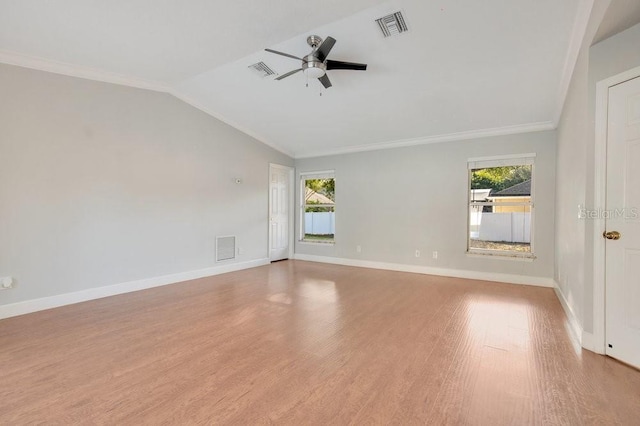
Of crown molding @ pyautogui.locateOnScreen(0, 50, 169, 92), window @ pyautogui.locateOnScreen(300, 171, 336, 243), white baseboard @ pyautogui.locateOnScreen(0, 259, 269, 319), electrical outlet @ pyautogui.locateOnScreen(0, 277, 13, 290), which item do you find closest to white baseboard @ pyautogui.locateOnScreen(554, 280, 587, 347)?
window @ pyautogui.locateOnScreen(300, 171, 336, 243)

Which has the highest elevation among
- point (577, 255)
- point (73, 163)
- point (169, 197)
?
point (73, 163)

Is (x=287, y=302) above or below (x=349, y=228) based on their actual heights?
below

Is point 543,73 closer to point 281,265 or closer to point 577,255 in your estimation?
point 577,255

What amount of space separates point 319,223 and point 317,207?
40 cm

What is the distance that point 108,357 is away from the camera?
236cm

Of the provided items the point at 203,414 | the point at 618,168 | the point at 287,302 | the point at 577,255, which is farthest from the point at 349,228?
the point at 203,414

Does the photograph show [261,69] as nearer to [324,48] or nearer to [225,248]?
[324,48]

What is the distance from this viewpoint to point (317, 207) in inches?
278

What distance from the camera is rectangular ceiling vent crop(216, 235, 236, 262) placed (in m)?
5.47

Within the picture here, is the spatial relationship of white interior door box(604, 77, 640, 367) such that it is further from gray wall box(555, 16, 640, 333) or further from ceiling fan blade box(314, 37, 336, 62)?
ceiling fan blade box(314, 37, 336, 62)

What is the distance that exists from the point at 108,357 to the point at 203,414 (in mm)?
1281

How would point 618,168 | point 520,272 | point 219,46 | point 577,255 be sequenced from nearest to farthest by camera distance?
point 618,168, point 577,255, point 219,46, point 520,272

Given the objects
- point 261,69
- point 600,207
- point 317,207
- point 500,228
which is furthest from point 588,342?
point 317,207

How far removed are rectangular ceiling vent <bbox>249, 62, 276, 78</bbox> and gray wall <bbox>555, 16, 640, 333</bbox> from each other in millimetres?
3299
